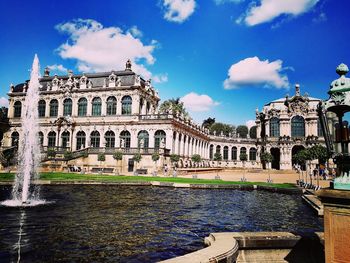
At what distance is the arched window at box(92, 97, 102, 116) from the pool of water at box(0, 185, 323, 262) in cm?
3909

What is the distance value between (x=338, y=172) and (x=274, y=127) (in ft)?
210

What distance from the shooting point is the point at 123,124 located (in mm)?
50500

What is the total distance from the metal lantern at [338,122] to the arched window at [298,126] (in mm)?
62539

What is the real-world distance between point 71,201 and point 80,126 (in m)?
40.9

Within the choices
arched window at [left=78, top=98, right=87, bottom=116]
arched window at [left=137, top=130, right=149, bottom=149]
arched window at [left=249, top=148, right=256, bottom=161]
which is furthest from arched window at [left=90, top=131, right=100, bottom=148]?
arched window at [left=249, top=148, right=256, bottom=161]

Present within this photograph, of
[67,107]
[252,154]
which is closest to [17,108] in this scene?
[67,107]

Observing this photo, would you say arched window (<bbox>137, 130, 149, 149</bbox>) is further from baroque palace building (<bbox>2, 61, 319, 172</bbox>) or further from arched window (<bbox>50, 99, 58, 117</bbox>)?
arched window (<bbox>50, 99, 58, 117</bbox>)

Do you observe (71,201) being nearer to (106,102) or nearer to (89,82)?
(106,102)

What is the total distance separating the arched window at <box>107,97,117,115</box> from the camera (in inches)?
2074

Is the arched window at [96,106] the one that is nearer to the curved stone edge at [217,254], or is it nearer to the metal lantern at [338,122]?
the curved stone edge at [217,254]

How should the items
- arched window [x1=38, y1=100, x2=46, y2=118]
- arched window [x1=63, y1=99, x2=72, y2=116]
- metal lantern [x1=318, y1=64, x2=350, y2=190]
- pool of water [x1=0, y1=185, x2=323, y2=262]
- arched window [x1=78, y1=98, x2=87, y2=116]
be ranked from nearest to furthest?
metal lantern [x1=318, y1=64, x2=350, y2=190]
pool of water [x1=0, y1=185, x2=323, y2=262]
arched window [x1=78, y1=98, x2=87, y2=116]
arched window [x1=63, y1=99, x2=72, y2=116]
arched window [x1=38, y1=100, x2=46, y2=118]

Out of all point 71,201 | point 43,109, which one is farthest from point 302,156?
point 43,109

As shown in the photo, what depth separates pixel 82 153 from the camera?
4475cm

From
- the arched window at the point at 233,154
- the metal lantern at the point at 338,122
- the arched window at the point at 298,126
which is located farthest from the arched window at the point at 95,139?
the metal lantern at the point at 338,122
